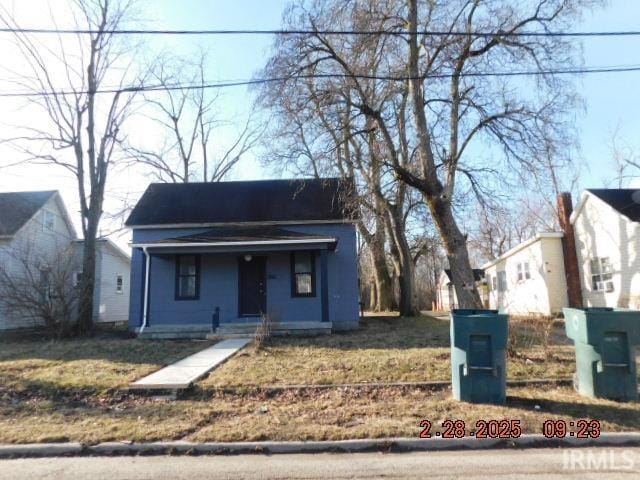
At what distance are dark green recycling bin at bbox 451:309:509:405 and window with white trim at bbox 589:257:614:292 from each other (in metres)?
14.4

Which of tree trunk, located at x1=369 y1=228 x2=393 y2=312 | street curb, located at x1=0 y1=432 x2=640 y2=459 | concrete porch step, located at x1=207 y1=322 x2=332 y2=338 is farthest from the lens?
tree trunk, located at x1=369 y1=228 x2=393 y2=312

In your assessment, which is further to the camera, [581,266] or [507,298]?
[507,298]

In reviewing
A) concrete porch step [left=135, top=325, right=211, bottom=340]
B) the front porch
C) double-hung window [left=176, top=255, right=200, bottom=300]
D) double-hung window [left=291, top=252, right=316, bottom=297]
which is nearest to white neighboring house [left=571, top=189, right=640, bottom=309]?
the front porch

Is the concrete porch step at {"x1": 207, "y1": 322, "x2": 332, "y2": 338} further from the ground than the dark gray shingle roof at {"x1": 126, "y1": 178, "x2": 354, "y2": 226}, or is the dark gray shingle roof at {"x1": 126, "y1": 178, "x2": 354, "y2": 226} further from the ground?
the dark gray shingle roof at {"x1": 126, "y1": 178, "x2": 354, "y2": 226}

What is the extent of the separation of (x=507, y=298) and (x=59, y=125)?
76.4ft

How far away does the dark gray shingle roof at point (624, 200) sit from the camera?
16.1 meters

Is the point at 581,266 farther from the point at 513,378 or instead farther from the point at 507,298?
the point at 513,378

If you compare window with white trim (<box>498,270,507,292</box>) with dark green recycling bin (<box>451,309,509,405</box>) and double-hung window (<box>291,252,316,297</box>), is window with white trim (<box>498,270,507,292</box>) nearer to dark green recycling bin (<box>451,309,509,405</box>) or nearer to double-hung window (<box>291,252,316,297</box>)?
double-hung window (<box>291,252,316,297</box>)

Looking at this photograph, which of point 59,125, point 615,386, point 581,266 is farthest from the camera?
point 581,266

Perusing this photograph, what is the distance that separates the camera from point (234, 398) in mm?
6477

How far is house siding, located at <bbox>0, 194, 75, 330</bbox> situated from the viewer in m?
17.6

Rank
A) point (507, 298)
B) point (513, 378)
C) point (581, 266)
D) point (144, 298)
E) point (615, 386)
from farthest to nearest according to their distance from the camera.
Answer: point (507, 298) → point (581, 266) → point (144, 298) → point (513, 378) → point (615, 386)

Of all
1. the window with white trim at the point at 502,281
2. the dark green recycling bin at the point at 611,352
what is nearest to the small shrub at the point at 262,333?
the dark green recycling bin at the point at 611,352

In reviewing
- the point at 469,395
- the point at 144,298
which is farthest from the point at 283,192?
the point at 469,395
